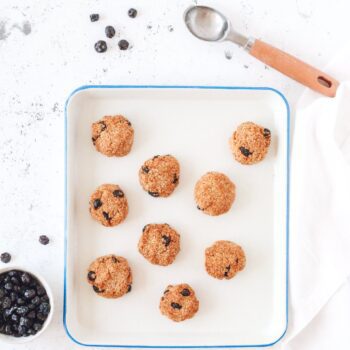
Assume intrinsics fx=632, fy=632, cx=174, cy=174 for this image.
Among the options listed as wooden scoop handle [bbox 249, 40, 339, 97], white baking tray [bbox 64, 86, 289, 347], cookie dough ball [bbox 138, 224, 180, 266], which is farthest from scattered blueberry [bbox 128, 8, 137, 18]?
cookie dough ball [bbox 138, 224, 180, 266]

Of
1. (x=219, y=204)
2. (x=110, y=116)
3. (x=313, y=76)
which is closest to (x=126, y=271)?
(x=219, y=204)

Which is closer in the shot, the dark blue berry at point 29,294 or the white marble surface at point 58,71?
the dark blue berry at point 29,294

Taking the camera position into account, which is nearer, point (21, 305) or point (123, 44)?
point (21, 305)

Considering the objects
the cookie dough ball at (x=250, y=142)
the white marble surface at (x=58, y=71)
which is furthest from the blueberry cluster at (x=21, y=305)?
the cookie dough ball at (x=250, y=142)

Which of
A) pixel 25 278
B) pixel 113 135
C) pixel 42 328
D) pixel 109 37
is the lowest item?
pixel 42 328

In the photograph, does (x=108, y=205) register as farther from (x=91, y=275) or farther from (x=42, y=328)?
(x=42, y=328)

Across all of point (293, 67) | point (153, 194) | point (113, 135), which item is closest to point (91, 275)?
point (153, 194)

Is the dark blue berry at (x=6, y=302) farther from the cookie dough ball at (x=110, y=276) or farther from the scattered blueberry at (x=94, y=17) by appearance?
the scattered blueberry at (x=94, y=17)
